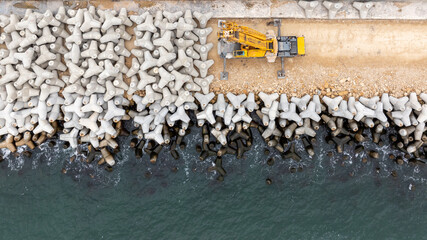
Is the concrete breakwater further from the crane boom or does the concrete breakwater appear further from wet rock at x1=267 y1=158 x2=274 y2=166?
the crane boom

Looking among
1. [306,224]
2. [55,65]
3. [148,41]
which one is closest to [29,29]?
[55,65]

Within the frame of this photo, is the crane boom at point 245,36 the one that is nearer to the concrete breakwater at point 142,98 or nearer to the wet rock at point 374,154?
the concrete breakwater at point 142,98

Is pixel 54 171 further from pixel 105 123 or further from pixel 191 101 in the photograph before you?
pixel 191 101

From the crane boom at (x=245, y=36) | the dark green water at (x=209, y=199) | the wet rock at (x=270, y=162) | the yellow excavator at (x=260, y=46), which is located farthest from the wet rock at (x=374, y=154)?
the crane boom at (x=245, y=36)

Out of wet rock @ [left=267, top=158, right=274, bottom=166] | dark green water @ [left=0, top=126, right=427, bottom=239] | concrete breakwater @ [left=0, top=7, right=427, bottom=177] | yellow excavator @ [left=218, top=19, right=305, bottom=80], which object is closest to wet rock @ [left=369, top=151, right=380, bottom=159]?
dark green water @ [left=0, top=126, right=427, bottom=239]

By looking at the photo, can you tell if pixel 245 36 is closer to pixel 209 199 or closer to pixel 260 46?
pixel 260 46
